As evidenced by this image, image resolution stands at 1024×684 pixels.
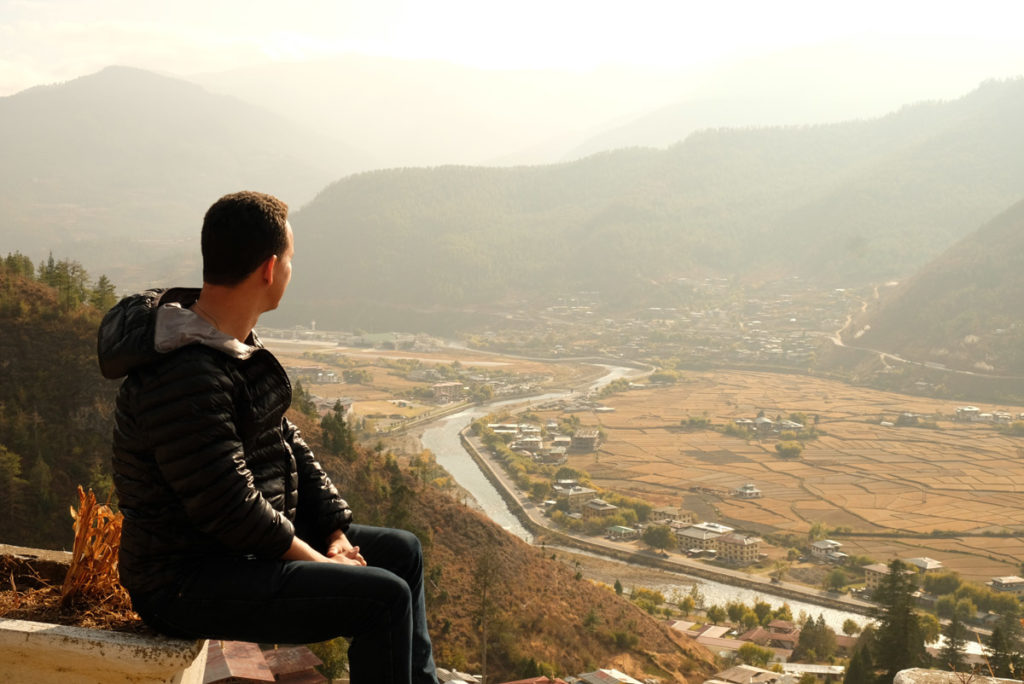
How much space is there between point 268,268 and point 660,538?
95.3 ft

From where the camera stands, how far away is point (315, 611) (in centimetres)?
180

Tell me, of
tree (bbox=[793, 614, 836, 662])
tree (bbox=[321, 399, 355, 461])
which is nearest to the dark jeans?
tree (bbox=[321, 399, 355, 461])

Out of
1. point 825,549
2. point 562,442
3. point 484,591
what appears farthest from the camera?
point 562,442

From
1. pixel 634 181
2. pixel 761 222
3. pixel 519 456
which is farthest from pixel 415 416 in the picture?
pixel 634 181

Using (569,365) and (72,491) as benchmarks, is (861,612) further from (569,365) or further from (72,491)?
(569,365)

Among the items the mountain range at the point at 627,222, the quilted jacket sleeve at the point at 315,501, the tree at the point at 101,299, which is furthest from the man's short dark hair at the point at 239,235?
the mountain range at the point at 627,222

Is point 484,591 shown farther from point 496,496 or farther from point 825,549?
point 496,496

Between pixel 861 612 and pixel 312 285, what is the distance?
8594 cm

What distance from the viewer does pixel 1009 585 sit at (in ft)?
81.9

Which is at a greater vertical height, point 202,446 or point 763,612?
point 202,446

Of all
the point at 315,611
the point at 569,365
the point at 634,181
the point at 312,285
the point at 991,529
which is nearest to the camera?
the point at 315,611

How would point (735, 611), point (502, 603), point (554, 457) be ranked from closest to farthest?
1. point (502, 603)
2. point (735, 611)
3. point (554, 457)

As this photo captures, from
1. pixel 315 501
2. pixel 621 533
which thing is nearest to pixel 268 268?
pixel 315 501

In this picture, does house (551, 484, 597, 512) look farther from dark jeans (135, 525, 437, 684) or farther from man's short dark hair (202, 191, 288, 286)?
man's short dark hair (202, 191, 288, 286)
